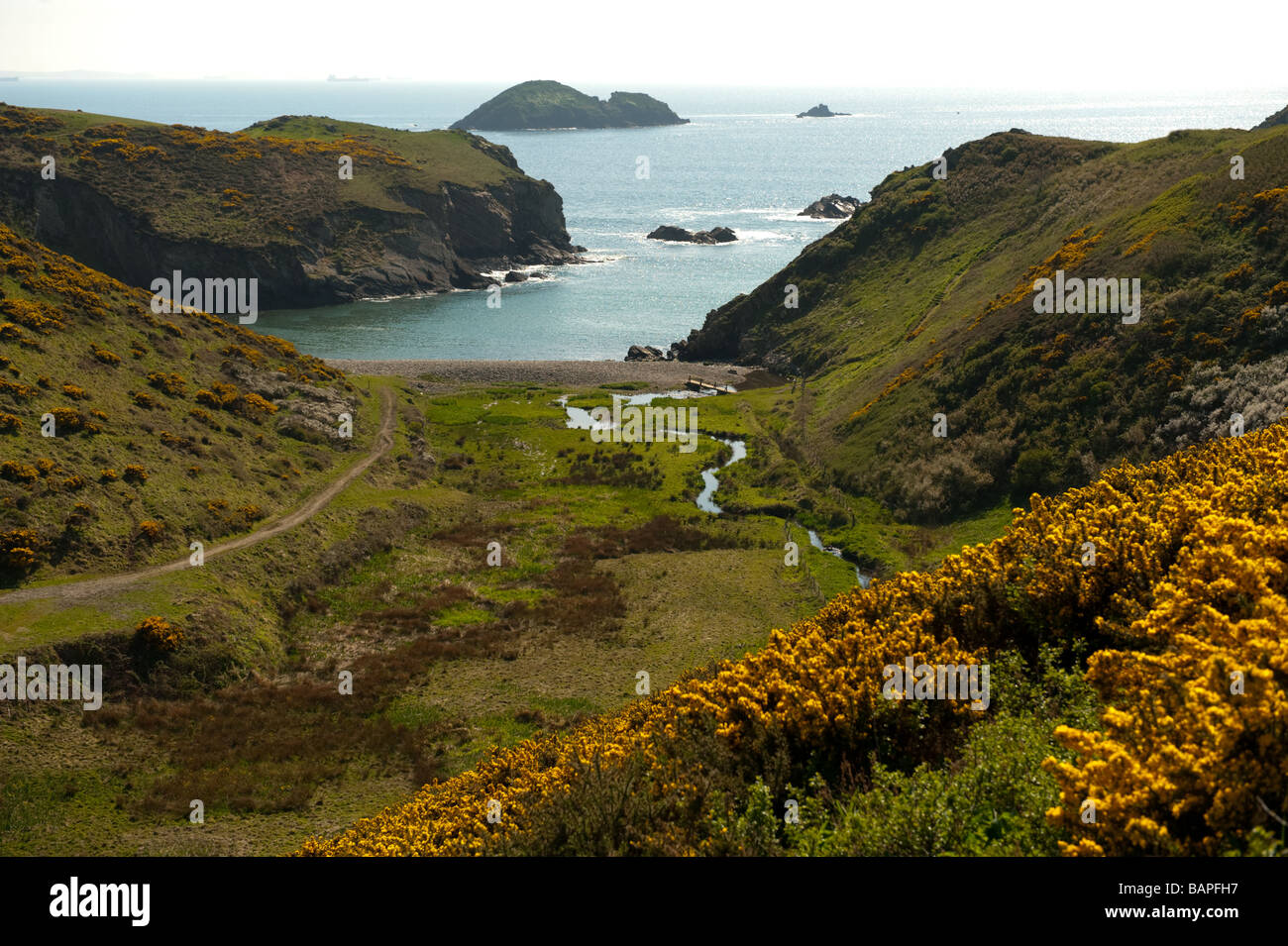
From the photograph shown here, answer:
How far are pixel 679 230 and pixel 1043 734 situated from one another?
177 meters

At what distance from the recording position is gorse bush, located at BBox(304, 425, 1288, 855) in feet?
31.4

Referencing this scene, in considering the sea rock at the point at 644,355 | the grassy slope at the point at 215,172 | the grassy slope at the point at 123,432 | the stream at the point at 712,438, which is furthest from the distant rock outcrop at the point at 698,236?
the grassy slope at the point at 123,432

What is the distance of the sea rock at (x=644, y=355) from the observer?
10762 cm

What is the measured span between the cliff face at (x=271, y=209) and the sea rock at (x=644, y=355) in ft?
196

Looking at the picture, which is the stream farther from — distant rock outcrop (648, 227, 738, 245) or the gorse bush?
distant rock outcrop (648, 227, 738, 245)

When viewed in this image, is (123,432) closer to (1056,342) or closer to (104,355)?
(104,355)

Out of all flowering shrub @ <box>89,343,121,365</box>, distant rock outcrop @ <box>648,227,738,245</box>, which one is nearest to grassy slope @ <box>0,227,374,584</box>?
flowering shrub @ <box>89,343,121,365</box>

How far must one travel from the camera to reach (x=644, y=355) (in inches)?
4264

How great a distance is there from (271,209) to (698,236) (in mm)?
85147

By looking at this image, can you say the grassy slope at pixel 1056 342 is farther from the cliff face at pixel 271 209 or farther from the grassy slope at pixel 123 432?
the cliff face at pixel 271 209

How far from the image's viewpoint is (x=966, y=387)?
58.0 m

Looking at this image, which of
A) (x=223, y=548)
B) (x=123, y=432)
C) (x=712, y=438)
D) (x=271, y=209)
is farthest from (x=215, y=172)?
(x=223, y=548)

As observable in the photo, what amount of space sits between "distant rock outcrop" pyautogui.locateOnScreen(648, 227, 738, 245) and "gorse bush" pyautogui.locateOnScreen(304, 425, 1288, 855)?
161519 millimetres

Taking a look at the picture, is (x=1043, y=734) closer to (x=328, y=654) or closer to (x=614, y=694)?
(x=614, y=694)
